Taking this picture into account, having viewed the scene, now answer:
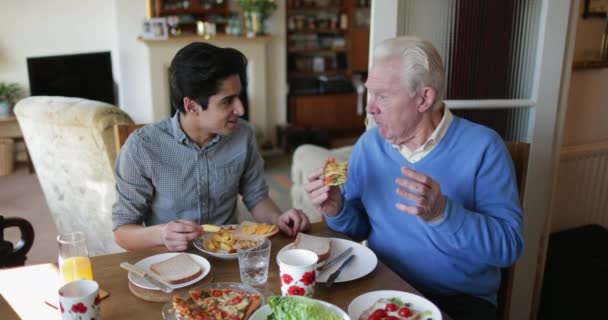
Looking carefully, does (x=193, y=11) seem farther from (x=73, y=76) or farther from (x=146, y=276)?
(x=146, y=276)

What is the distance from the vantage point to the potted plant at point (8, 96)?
5031 mm

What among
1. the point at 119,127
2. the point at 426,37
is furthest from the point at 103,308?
the point at 426,37

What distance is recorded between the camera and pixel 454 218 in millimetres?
1282

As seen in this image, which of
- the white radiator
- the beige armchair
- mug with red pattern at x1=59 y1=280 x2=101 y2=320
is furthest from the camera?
the white radiator

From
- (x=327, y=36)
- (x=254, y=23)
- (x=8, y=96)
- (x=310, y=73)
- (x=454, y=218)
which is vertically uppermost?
(x=254, y=23)

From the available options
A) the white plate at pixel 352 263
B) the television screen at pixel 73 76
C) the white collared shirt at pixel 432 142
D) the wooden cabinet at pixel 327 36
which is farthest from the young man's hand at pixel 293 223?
the wooden cabinet at pixel 327 36

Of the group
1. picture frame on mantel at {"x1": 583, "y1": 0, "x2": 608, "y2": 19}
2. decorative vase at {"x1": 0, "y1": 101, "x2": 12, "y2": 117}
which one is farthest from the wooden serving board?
decorative vase at {"x1": 0, "y1": 101, "x2": 12, "y2": 117}

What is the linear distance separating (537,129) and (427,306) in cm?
122

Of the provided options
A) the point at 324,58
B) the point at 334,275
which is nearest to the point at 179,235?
the point at 334,275

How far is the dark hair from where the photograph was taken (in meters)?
1.62

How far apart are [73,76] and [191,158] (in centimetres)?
402

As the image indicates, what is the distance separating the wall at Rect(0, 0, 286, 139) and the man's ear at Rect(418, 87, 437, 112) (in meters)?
4.66

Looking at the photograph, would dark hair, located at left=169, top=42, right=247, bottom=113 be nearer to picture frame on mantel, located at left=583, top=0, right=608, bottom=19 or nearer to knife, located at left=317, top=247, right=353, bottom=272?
knife, located at left=317, top=247, right=353, bottom=272

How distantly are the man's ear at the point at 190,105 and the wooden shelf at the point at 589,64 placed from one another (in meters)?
1.78
